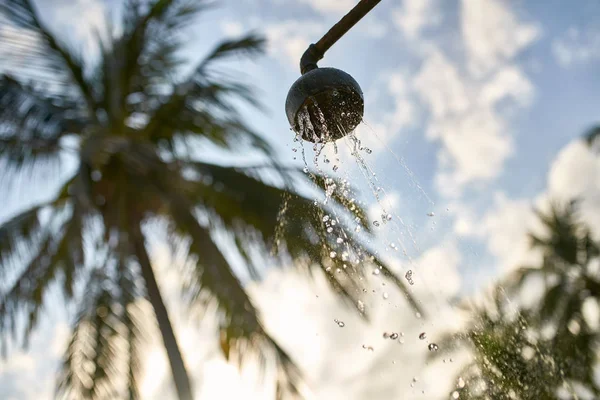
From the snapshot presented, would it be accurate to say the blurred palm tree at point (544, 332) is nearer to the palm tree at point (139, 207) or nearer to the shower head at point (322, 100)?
the palm tree at point (139, 207)

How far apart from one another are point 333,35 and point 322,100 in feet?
0.94

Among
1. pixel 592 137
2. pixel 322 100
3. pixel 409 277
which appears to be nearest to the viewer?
pixel 322 100

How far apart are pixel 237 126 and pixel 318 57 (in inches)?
134

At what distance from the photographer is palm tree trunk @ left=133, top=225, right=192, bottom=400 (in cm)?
472

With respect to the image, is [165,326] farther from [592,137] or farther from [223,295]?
[592,137]

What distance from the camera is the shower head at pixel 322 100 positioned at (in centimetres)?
241

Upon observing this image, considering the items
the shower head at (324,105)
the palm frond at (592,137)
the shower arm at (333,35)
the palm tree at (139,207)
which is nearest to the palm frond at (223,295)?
the palm tree at (139,207)

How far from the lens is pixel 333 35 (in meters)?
2.30

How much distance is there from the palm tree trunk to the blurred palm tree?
2593 mm

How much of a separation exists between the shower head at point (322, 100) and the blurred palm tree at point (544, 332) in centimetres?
331

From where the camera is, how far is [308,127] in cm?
254

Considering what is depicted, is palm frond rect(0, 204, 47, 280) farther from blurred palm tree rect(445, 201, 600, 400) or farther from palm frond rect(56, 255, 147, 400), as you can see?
blurred palm tree rect(445, 201, 600, 400)

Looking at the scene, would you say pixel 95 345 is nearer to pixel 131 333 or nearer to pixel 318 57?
pixel 131 333

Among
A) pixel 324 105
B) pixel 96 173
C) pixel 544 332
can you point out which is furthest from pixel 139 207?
pixel 544 332
